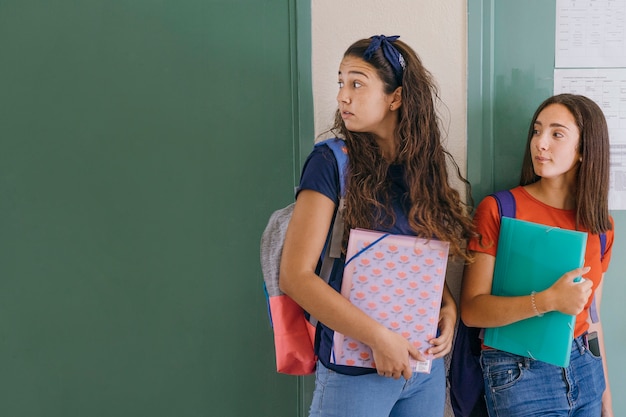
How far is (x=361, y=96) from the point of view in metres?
1.41

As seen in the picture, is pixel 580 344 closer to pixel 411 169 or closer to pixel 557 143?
pixel 557 143

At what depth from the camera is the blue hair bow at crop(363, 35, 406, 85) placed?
139 centimetres

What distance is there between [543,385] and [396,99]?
84 cm

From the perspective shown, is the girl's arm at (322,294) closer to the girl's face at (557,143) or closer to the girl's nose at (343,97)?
the girl's nose at (343,97)

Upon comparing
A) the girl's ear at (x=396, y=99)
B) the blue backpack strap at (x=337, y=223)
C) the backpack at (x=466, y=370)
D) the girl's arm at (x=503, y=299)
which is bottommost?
the backpack at (x=466, y=370)

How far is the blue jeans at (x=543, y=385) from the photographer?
5.05 feet

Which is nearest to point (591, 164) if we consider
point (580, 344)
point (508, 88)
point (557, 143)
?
point (557, 143)

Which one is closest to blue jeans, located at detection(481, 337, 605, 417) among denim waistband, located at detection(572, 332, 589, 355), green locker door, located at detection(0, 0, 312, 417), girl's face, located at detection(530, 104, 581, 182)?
denim waistband, located at detection(572, 332, 589, 355)

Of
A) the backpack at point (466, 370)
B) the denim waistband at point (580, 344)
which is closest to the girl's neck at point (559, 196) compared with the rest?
the backpack at point (466, 370)

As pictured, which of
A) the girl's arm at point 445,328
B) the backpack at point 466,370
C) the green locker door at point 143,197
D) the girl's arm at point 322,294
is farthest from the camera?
the green locker door at point 143,197

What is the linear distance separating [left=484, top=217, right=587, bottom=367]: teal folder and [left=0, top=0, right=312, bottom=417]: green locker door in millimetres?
666

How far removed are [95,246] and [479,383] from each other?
1248 mm

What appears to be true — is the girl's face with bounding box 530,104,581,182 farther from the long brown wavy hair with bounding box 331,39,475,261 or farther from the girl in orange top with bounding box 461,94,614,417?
the long brown wavy hair with bounding box 331,39,475,261

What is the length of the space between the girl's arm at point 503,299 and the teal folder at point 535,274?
32mm
